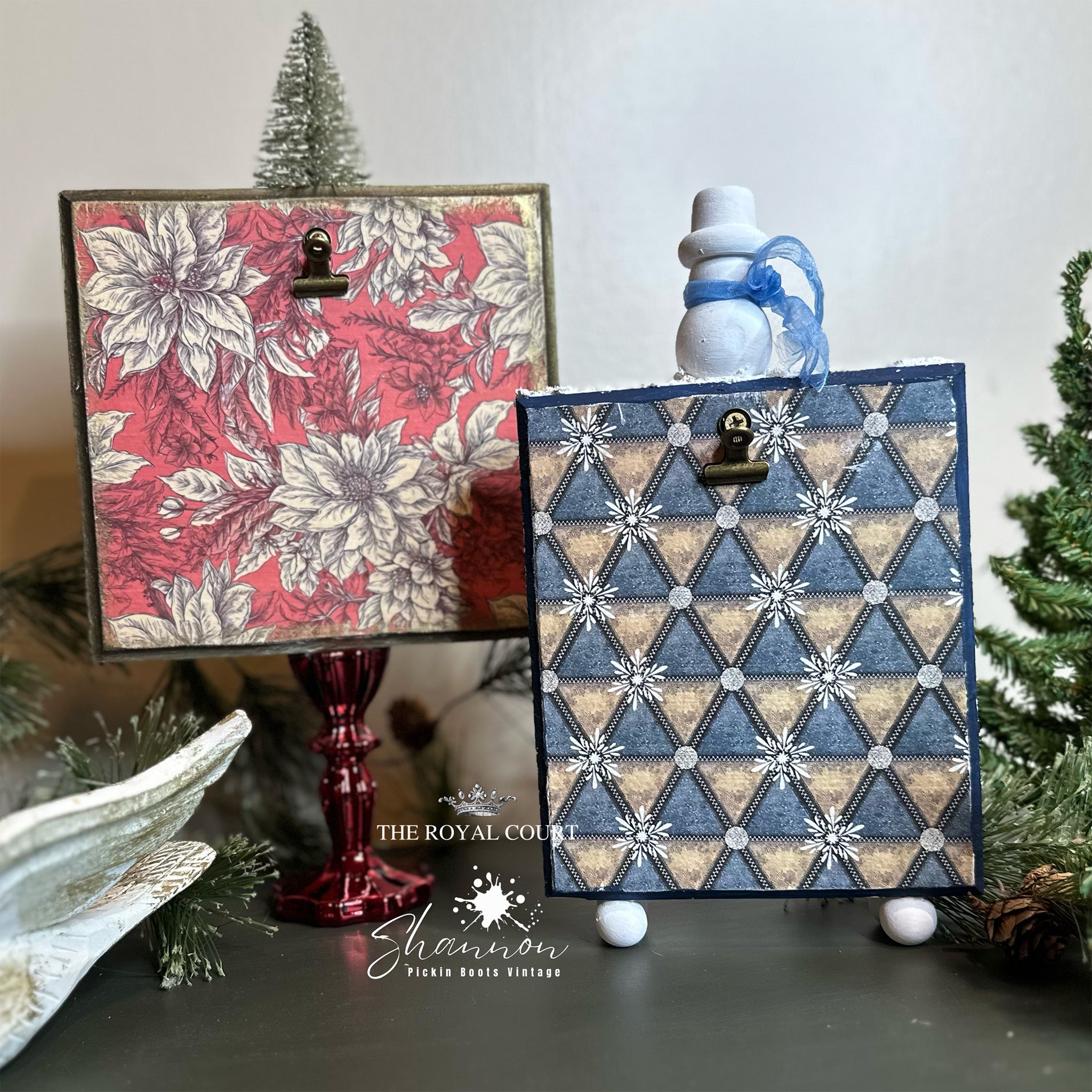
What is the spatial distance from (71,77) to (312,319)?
506 millimetres

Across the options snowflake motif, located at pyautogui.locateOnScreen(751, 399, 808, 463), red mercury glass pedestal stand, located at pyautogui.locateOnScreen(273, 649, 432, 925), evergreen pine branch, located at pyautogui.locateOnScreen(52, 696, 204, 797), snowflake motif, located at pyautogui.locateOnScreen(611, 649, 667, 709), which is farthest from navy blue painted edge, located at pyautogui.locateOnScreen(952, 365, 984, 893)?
evergreen pine branch, located at pyautogui.locateOnScreen(52, 696, 204, 797)

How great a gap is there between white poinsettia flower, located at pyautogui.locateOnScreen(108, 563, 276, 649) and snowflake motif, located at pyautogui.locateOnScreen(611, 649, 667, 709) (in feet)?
0.92

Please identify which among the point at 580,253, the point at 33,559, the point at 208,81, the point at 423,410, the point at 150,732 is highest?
the point at 208,81

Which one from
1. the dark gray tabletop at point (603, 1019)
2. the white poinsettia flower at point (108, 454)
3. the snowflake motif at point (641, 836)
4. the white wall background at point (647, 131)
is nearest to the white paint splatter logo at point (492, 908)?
the dark gray tabletop at point (603, 1019)

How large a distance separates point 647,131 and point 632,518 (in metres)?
0.55

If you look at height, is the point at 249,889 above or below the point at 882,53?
below

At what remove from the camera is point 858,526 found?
64cm

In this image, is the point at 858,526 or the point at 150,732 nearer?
the point at 858,526

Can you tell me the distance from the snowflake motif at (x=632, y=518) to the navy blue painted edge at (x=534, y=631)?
6 cm

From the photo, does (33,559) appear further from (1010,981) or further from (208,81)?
(1010,981)

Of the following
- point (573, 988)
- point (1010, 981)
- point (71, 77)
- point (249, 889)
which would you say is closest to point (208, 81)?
point (71, 77)

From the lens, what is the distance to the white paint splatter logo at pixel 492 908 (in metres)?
0.73

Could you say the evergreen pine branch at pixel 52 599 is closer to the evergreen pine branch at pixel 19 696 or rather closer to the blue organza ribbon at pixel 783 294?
the evergreen pine branch at pixel 19 696

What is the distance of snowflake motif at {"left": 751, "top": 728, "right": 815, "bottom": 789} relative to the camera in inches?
25.5
